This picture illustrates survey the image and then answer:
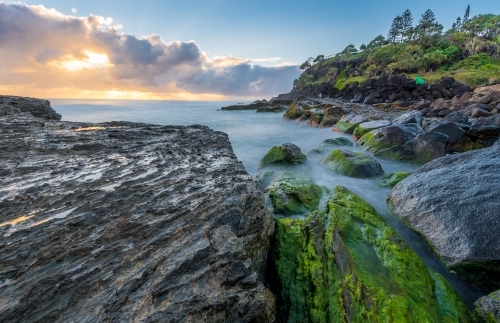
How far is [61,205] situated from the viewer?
3525 mm

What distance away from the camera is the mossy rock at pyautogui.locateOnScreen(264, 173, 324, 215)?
606 cm

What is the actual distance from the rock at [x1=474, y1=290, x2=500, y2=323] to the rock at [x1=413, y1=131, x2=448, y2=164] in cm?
766

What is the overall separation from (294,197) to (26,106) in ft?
37.0

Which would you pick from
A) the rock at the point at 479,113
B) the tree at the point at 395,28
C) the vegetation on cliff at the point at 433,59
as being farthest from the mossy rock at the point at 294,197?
the tree at the point at 395,28

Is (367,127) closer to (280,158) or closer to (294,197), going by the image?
(280,158)

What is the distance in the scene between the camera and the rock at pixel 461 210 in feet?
13.6

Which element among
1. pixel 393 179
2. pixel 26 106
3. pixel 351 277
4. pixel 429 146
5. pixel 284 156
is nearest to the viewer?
pixel 351 277

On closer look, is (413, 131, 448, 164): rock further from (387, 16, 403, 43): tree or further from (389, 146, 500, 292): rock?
(387, 16, 403, 43): tree

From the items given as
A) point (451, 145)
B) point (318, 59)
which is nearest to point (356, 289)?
point (451, 145)

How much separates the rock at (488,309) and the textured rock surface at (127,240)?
2742 millimetres

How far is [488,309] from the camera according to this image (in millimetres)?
3170

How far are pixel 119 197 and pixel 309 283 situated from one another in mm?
3160

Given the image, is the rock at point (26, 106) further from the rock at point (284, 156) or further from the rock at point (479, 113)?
the rock at point (479, 113)

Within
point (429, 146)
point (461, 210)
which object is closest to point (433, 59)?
point (429, 146)
